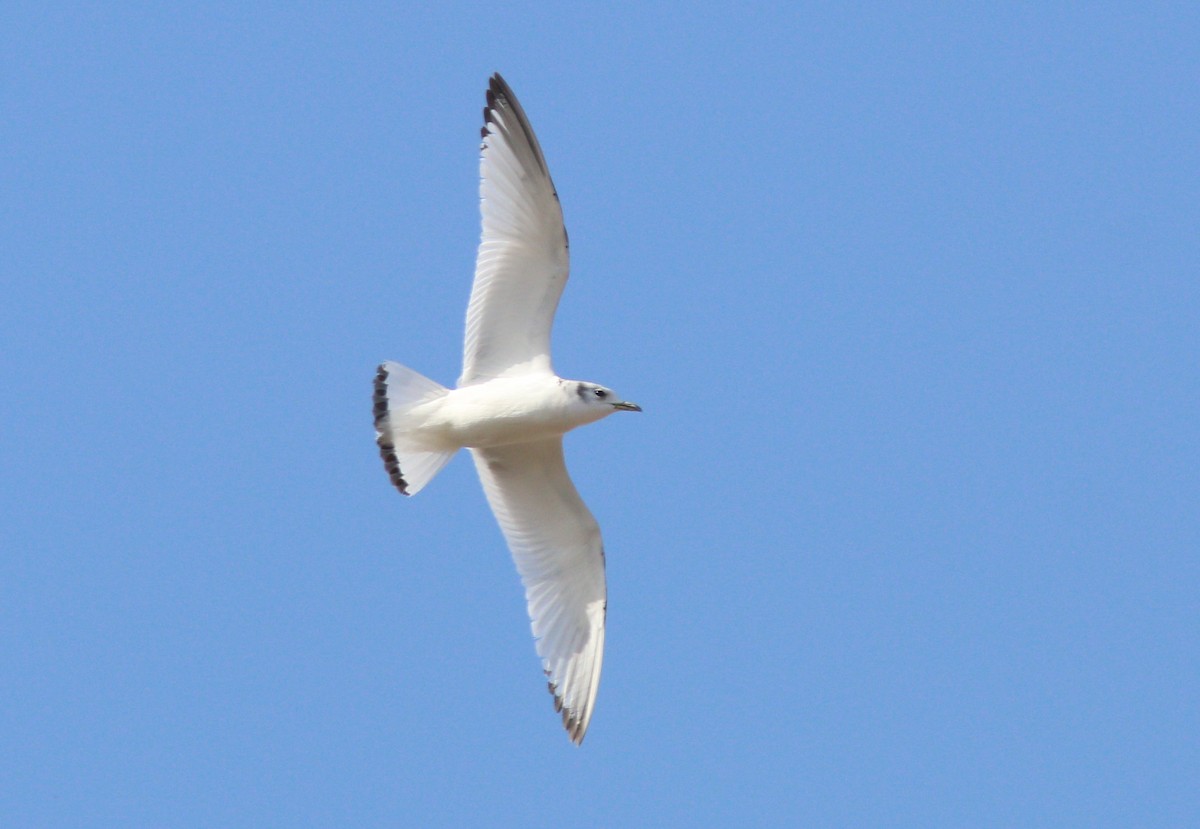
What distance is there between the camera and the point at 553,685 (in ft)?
39.3

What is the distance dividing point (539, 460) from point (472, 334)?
935 millimetres

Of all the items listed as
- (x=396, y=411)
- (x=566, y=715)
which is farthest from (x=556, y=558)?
(x=396, y=411)

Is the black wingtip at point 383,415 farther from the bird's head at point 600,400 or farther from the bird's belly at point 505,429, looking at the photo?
the bird's head at point 600,400

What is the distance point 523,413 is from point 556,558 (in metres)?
1.22

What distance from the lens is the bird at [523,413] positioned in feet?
37.8

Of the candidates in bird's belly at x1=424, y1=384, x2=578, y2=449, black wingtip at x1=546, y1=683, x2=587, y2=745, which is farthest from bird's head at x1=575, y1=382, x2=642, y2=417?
black wingtip at x1=546, y1=683, x2=587, y2=745

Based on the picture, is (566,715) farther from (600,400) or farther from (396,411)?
(396,411)

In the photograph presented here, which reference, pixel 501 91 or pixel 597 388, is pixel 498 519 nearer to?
pixel 597 388

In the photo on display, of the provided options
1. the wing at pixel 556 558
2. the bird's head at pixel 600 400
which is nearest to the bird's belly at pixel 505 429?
the bird's head at pixel 600 400

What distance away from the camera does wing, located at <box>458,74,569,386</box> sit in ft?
38.4

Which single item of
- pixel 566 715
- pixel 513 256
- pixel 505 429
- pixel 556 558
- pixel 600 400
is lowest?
pixel 566 715

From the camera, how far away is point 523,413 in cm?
1148

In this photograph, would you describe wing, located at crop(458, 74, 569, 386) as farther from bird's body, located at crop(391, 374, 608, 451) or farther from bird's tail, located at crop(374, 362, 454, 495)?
bird's tail, located at crop(374, 362, 454, 495)

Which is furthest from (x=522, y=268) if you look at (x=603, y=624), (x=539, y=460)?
(x=603, y=624)
